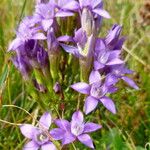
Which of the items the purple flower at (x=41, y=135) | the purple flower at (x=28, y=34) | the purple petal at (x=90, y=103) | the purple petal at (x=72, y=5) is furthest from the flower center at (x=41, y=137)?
the purple petal at (x=72, y=5)

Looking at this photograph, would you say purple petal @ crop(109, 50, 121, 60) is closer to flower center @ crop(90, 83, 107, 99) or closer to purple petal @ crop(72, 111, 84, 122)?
flower center @ crop(90, 83, 107, 99)

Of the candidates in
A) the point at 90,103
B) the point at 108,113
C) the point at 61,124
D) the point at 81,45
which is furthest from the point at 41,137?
the point at 108,113

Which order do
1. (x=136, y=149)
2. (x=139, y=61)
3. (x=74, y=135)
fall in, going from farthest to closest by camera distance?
(x=139, y=61), (x=136, y=149), (x=74, y=135)

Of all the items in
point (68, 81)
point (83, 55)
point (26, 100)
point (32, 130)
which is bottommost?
point (26, 100)

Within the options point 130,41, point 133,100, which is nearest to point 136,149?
point 133,100

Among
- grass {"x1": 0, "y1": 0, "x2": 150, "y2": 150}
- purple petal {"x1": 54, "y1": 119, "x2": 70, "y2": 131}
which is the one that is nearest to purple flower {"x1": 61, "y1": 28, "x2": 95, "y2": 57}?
purple petal {"x1": 54, "y1": 119, "x2": 70, "y2": 131}

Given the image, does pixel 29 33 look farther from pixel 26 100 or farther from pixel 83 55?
pixel 26 100

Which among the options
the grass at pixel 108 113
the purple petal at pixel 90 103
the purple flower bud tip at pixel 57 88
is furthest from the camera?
the grass at pixel 108 113

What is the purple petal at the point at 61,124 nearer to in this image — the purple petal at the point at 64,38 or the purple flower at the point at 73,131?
the purple flower at the point at 73,131

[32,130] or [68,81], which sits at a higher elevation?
[68,81]
